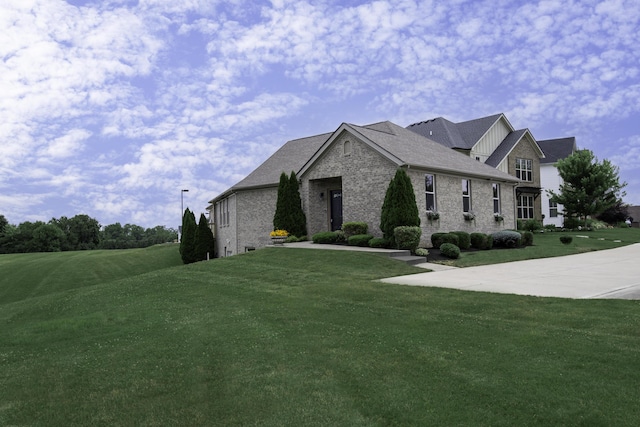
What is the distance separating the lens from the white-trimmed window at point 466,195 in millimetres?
25125

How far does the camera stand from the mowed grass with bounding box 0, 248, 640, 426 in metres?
4.67

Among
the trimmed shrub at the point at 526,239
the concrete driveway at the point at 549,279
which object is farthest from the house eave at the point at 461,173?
the concrete driveway at the point at 549,279

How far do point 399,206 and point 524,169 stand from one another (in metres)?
26.5

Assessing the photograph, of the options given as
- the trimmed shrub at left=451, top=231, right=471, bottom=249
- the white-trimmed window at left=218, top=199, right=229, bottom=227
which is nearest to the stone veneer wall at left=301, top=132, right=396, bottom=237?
the trimmed shrub at left=451, top=231, right=471, bottom=249

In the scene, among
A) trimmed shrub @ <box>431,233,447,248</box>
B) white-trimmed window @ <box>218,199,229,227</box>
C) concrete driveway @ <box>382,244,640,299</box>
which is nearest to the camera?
concrete driveway @ <box>382,244,640,299</box>

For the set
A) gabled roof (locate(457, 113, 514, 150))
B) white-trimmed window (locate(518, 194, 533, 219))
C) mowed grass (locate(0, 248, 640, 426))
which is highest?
gabled roof (locate(457, 113, 514, 150))

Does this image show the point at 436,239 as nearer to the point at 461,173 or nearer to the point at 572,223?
the point at 461,173

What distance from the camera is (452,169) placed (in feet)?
77.2

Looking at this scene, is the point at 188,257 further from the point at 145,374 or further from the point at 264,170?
the point at 145,374

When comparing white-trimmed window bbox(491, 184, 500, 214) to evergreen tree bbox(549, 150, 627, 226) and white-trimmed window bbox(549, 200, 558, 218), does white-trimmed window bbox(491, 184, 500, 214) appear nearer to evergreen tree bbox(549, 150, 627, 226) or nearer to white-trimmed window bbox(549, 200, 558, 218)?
evergreen tree bbox(549, 150, 627, 226)

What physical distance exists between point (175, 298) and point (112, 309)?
1622 mm

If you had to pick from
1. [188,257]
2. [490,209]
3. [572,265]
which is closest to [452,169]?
[490,209]

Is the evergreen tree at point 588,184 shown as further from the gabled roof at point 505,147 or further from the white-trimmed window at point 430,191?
the white-trimmed window at point 430,191

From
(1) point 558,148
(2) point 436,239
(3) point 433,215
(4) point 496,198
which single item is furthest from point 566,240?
(1) point 558,148
